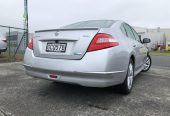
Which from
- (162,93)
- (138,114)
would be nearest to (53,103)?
(138,114)

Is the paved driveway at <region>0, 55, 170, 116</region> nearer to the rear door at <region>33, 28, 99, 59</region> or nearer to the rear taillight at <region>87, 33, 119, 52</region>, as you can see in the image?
the rear door at <region>33, 28, 99, 59</region>

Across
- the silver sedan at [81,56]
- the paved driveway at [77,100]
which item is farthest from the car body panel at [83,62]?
the paved driveway at [77,100]

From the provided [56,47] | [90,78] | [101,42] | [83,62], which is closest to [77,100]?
[90,78]

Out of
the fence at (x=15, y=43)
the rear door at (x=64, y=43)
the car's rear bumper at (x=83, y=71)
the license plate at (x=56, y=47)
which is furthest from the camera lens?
the fence at (x=15, y=43)

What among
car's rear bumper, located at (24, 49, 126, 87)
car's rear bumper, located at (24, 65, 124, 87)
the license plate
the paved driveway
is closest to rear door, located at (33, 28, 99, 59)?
the license plate

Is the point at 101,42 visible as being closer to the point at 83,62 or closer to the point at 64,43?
the point at 83,62

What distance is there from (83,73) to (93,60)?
235 mm

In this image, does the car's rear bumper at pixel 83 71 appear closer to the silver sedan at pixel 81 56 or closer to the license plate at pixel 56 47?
the silver sedan at pixel 81 56

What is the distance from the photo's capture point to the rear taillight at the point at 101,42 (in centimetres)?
315

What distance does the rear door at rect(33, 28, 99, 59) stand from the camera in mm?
3201

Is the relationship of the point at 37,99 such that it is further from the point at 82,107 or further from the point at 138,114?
the point at 138,114

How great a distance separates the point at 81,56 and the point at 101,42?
14.4 inches

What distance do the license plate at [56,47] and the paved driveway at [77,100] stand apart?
85 cm

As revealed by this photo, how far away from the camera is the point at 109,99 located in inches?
145
